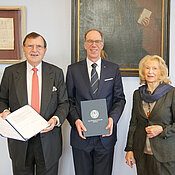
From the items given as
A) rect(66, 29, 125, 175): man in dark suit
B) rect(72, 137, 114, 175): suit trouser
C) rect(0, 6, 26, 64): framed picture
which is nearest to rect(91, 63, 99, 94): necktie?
rect(66, 29, 125, 175): man in dark suit

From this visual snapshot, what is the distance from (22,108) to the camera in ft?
5.48

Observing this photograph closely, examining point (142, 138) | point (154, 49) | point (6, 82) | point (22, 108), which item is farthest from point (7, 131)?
point (154, 49)

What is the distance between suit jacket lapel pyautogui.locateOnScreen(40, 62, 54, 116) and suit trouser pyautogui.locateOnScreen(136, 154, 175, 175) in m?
0.93

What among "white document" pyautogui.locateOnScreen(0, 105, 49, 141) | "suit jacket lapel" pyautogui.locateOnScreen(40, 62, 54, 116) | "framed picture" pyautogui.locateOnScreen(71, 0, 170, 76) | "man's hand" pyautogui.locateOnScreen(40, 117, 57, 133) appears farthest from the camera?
"framed picture" pyautogui.locateOnScreen(71, 0, 170, 76)

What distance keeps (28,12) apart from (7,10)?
9.6 inches

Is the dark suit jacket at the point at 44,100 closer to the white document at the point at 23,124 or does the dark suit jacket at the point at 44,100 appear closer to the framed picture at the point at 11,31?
the white document at the point at 23,124

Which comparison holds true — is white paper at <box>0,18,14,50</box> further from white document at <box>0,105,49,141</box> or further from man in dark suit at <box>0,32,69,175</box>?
white document at <box>0,105,49,141</box>

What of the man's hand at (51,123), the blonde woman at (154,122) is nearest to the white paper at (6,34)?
the man's hand at (51,123)

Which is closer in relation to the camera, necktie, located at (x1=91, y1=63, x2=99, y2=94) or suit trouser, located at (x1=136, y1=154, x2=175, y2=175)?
suit trouser, located at (x1=136, y1=154, x2=175, y2=175)

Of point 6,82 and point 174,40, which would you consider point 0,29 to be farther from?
point 174,40

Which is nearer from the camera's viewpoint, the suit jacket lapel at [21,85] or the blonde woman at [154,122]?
the blonde woman at [154,122]

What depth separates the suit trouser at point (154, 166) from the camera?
1.62 m

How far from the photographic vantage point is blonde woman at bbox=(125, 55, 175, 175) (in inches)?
63.7

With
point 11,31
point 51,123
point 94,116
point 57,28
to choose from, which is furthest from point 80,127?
point 11,31
